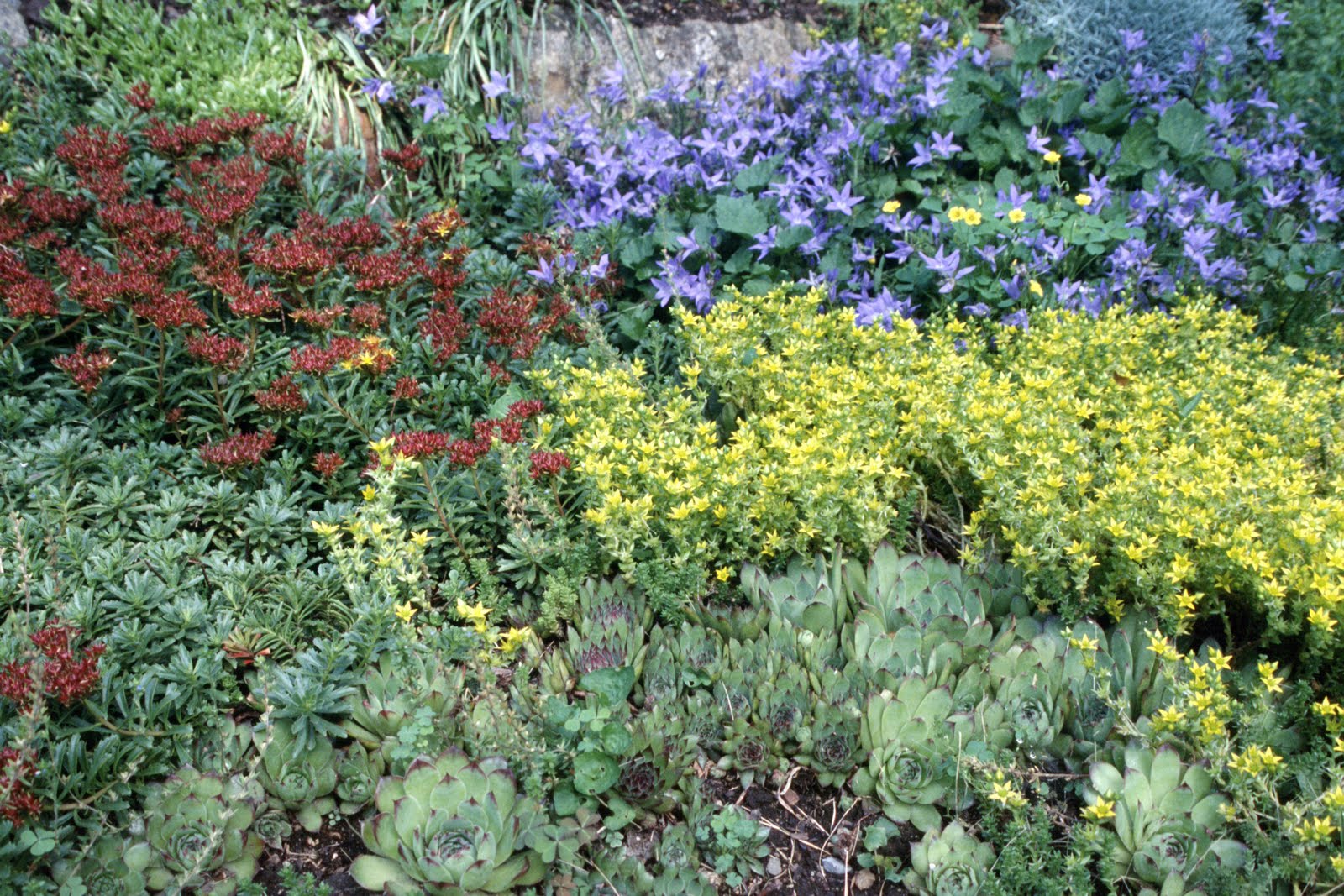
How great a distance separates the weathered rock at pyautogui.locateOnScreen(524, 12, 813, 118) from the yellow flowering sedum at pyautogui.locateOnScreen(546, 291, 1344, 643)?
6.71ft

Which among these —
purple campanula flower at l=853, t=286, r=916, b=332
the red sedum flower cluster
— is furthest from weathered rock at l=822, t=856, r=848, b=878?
purple campanula flower at l=853, t=286, r=916, b=332

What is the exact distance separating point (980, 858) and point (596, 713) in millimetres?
866

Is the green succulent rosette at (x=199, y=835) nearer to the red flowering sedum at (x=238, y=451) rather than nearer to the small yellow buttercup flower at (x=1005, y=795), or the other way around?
the red flowering sedum at (x=238, y=451)

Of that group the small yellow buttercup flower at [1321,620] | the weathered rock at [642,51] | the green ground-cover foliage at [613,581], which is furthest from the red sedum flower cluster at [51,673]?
the weathered rock at [642,51]

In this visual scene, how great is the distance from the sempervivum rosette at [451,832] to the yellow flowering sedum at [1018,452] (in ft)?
2.30

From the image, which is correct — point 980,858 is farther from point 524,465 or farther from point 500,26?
point 500,26

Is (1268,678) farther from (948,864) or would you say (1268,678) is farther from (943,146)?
(943,146)

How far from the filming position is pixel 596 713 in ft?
7.49

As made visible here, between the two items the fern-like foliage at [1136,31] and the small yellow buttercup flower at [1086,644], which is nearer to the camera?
the small yellow buttercup flower at [1086,644]

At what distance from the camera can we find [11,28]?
4.44 meters

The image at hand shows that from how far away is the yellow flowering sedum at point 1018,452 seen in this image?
254 centimetres

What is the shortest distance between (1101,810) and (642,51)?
14.2 feet

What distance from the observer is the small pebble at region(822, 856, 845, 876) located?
2.26m

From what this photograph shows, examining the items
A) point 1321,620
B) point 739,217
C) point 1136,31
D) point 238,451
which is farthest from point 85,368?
point 1136,31
